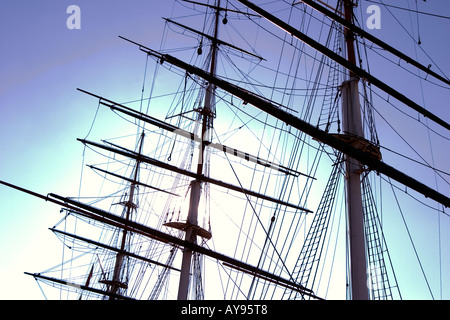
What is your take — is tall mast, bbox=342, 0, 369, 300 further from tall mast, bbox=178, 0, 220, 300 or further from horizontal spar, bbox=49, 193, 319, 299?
horizontal spar, bbox=49, 193, 319, 299

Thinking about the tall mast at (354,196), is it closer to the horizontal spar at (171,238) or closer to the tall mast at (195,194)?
the tall mast at (195,194)

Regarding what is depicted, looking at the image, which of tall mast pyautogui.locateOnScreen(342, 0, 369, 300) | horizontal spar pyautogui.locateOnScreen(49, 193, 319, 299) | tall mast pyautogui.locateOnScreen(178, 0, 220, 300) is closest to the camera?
tall mast pyautogui.locateOnScreen(342, 0, 369, 300)

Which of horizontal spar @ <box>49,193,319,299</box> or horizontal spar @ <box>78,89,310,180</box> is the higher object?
horizontal spar @ <box>78,89,310,180</box>

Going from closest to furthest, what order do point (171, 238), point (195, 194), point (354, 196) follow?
point (354, 196)
point (171, 238)
point (195, 194)

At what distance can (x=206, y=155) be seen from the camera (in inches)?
910

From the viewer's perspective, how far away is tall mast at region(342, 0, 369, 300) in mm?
9453

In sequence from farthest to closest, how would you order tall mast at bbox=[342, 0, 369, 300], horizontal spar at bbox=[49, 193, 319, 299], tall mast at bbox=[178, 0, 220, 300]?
tall mast at bbox=[178, 0, 220, 300] → horizontal spar at bbox=[49, 193, 319, 299] → tall mast at bbox=[342, 0, 369, 300]

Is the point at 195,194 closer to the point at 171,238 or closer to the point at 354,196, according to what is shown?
the point at 171,238

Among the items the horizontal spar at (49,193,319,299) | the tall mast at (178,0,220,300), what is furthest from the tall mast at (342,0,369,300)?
the horizontal spar at (49,193,319,299)

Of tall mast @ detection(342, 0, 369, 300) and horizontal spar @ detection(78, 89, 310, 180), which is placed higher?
horizontal spar @ detection(78, 89, 310, 180)

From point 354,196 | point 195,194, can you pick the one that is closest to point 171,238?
point 195,194

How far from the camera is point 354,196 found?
1052 cm

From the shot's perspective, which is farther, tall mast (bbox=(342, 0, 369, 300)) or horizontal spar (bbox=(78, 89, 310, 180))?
horizontal spar (bbox=(78, 89, 310, 180))
